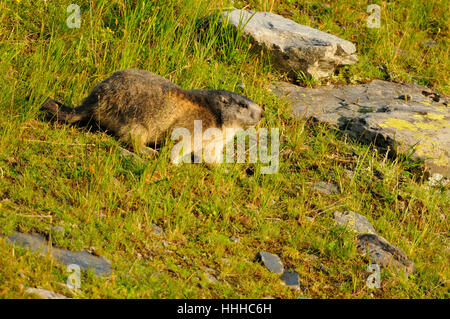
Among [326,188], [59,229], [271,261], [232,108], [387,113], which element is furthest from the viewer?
[387,113]

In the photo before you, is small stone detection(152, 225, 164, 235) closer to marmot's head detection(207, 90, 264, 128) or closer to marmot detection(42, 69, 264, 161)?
marmot detection(42, 69, 264, 161)

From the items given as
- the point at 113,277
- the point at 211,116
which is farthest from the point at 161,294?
the point at 211,116

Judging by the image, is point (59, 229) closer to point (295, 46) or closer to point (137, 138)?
point (137, 138)

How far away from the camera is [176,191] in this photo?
5613 millimetres

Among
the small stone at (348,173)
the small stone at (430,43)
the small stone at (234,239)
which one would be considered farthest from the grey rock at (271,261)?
the small stone at (430,43)

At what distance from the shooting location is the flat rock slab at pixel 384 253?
5223mm

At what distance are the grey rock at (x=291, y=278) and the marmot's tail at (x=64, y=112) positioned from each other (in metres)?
3.05

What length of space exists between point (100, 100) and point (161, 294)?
270 centimetres

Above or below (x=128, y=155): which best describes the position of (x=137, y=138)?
above

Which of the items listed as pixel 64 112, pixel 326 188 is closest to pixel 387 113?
pixel 326 188

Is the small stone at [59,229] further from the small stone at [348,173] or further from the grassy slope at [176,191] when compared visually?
the small stone at [348,173]

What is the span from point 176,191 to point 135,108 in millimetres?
1135

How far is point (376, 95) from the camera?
9000mm
